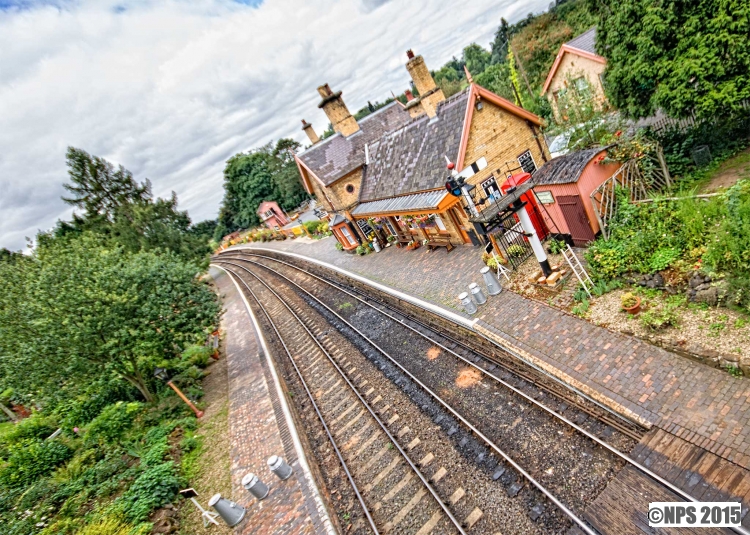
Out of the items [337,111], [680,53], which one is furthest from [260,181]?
[680,53]

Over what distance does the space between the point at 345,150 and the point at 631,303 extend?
22.9 meters

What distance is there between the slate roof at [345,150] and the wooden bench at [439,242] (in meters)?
9.11

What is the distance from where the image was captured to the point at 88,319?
1289 cm

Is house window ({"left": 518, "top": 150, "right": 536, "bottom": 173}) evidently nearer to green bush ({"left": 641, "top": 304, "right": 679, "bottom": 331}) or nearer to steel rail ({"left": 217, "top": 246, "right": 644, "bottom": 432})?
steel rail ({"left": 217, "top": 246, "right": 644, "bottom": 432})

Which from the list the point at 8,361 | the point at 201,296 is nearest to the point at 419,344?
the point at 201,296

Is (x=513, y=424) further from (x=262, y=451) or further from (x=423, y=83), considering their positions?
(x=423, y=83)

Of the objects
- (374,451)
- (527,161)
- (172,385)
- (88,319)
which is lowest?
(374,451)

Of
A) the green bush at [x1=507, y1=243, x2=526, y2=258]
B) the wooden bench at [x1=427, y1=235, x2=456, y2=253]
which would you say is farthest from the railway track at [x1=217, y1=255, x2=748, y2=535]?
the wooden bench at [x1=427, y1=235, x2=456, y2=253]

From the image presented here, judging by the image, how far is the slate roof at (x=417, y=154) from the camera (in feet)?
60.4

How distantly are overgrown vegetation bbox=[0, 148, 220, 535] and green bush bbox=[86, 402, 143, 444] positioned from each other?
0.04 meters

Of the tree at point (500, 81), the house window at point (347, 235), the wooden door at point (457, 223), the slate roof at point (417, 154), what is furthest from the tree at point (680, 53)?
the tree at point (500, 81)

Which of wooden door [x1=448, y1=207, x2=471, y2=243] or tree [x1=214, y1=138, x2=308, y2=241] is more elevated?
tree [x1=214, y1=138, x2=308, y2=241]

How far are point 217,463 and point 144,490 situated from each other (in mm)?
1955

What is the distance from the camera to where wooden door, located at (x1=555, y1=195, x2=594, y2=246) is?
1206 centimetres
